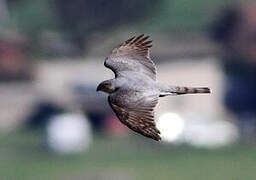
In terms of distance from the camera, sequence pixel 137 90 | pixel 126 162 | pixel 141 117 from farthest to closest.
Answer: pixel 126 162 < pixel 137 90 < pixel 141 117

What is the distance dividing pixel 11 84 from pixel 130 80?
38529 mm

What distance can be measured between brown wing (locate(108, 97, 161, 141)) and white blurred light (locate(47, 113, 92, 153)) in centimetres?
3091

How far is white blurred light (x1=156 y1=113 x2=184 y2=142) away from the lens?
1752 inches


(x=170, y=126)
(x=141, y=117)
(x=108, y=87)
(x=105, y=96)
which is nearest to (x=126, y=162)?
(x=105, y=96)

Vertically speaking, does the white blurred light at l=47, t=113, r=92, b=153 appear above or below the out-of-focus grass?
above

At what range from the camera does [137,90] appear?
1302 centimetres

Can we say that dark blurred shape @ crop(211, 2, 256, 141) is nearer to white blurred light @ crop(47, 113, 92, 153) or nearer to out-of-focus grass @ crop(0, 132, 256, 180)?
out-of-focus grass @ crop(0, 132, 256, 180)

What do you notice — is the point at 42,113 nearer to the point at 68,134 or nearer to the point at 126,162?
the point at 68,134

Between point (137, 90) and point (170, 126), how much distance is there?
110 feet

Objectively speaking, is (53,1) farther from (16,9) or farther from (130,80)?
(130,80)

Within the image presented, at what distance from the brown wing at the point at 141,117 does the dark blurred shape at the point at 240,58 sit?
3317cm

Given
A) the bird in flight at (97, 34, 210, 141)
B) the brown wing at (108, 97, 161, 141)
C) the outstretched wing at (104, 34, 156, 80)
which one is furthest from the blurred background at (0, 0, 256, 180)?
the brown wing at (108, 97, 161, 141)

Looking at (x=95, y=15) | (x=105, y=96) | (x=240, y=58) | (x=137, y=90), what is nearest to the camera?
(x=137, y=90)

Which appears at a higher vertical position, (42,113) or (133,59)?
(42,113)
